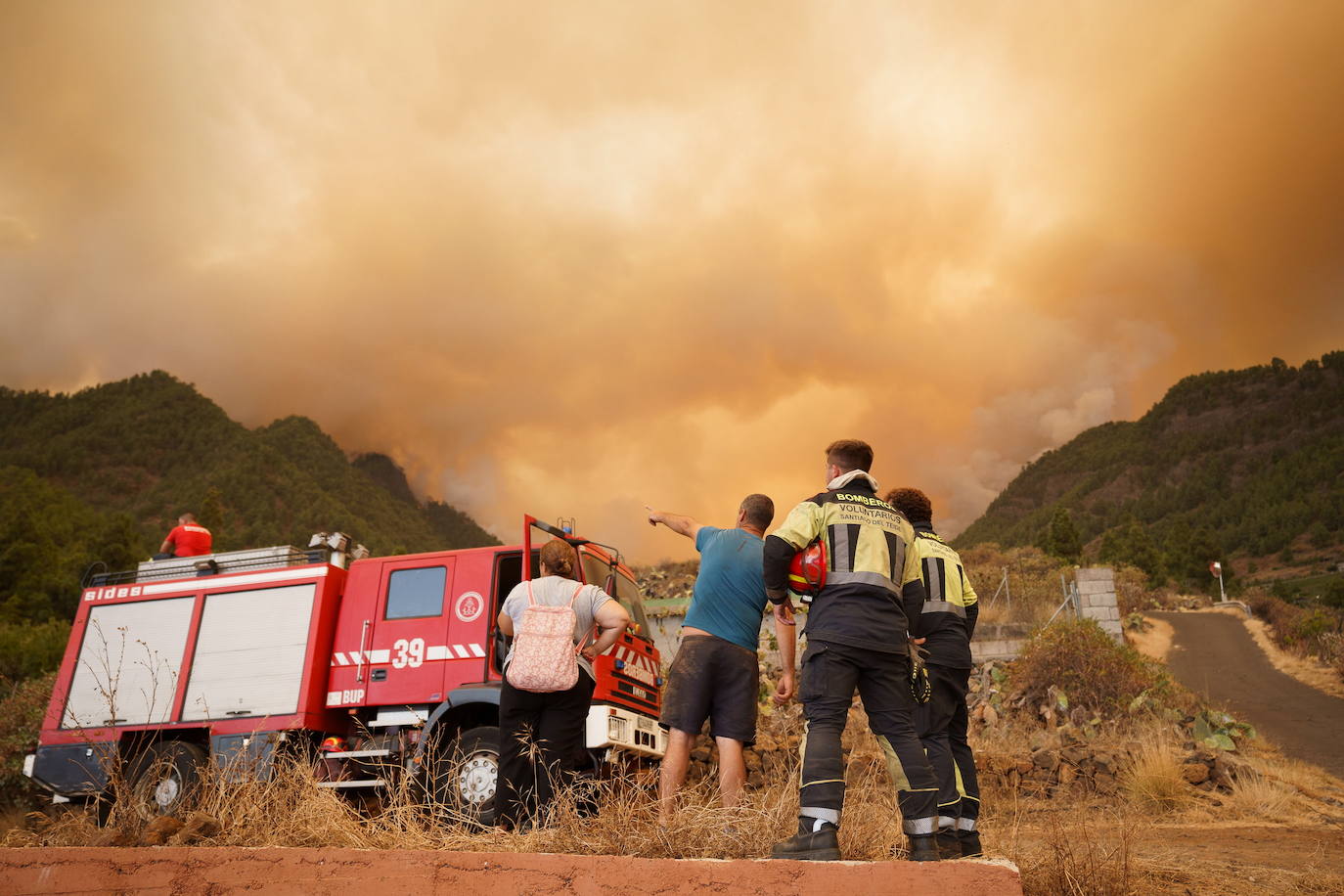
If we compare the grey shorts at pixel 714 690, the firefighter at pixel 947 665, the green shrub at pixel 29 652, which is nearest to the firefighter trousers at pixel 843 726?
the firefighter at pixel 947 665

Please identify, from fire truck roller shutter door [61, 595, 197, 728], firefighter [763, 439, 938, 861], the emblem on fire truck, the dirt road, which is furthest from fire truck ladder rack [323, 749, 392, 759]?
the dirt road

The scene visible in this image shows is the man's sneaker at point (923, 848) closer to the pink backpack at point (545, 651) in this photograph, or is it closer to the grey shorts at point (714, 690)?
the grey shorts at point (714, 690)

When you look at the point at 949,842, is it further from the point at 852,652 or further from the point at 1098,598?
the point at 1098,598

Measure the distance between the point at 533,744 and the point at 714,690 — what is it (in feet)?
3.30

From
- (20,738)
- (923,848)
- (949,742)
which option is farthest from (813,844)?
(20,738)

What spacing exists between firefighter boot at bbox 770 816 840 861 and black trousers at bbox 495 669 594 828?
1.71 meters

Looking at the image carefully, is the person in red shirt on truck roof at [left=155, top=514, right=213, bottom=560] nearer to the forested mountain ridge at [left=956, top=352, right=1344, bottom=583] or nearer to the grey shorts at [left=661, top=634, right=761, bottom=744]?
the grey shorts at [left=661, top=634, right=761, bottom=744]

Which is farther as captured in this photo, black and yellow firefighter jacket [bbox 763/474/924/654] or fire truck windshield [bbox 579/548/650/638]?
fire truck windshield [bbox 579/548/650/638]

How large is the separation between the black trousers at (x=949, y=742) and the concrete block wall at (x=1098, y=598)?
1278 centimetres

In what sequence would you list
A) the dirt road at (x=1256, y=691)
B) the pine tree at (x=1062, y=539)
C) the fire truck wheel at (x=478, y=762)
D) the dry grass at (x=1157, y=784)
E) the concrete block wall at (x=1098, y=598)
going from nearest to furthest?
the fire truck wheel at (x=478, y=762) → the dry grass at (x=1157, y=784) → the dirt road at (x=1256, y=691) → the concrete block wall at (x=1098, y=598) → the pine tree at (x=1062, y=539)

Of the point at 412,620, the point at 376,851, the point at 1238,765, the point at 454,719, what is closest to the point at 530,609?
the point at 376,851

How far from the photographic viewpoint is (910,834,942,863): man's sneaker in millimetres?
3268

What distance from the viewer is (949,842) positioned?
3.80 meters

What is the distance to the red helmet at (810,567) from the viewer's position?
12.4ft
